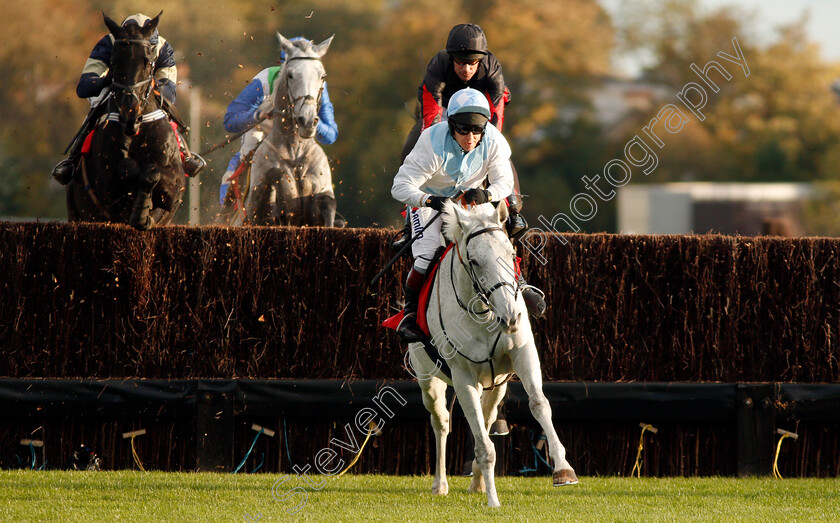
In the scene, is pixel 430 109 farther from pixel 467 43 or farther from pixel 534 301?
pixel 534 301

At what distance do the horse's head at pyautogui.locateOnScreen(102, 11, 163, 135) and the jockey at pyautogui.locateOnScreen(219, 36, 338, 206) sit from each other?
2350 mm

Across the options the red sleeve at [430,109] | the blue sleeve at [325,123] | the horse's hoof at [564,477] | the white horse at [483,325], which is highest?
the blue sleeve at [325,123]

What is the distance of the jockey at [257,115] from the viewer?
423 inches

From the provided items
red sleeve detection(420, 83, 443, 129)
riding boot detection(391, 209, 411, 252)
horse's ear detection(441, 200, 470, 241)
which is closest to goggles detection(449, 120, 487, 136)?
horse's ear detection(441, 200, 470, 241)

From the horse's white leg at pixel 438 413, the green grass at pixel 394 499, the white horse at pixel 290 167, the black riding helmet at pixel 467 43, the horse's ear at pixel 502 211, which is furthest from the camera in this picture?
the white horse at pixel 290 167

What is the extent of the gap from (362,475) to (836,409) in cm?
339

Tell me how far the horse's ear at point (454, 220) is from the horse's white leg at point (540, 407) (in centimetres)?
73

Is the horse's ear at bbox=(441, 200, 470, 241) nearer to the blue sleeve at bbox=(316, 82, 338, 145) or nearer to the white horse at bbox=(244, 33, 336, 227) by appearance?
the white horse at bbox=(244, 33, 336, 227)

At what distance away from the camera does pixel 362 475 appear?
24.7 ft

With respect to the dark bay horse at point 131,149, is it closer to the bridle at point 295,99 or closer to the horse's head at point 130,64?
the horse's head at point 130,64

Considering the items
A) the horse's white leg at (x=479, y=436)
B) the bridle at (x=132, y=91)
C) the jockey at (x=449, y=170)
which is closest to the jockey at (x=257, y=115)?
the bridle at (x=132, y=91)

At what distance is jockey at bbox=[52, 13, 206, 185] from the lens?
343 inches

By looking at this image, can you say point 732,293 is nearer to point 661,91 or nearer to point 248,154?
point 248,154

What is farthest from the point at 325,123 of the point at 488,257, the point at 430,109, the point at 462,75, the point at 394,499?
the point at 488,257
